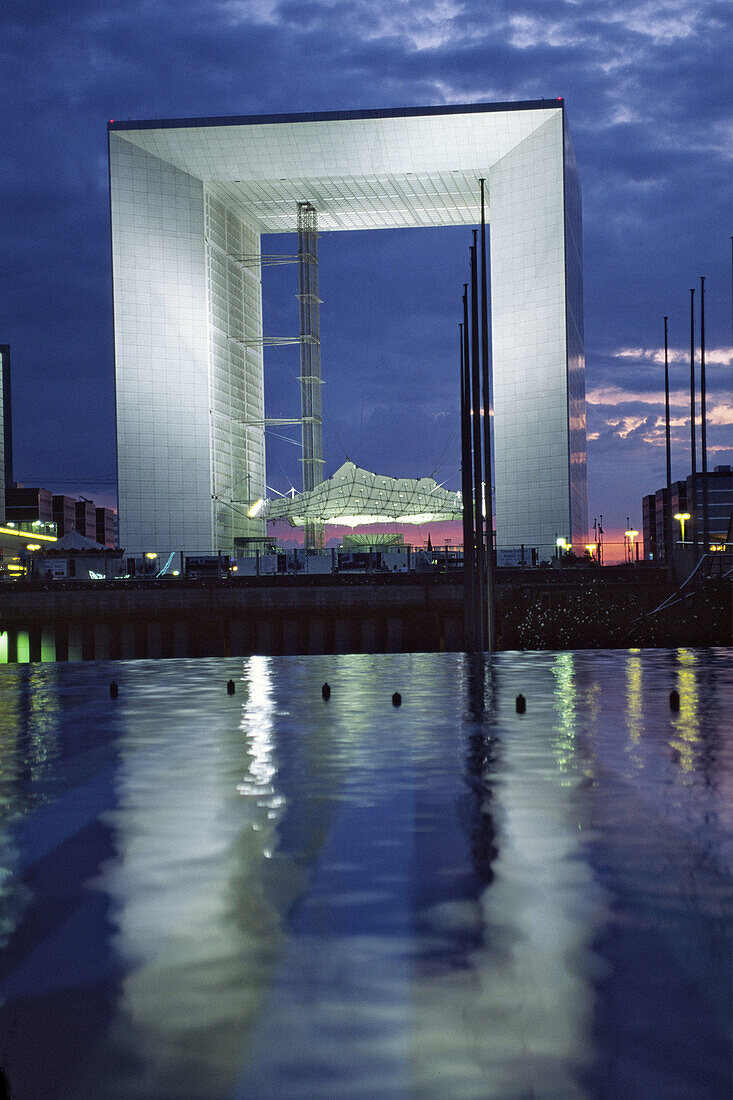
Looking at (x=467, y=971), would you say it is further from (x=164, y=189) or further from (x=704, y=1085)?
(x=164, y=189)

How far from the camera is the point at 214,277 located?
68062 mm

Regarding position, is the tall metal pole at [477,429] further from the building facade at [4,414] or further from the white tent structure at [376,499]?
the building facade at [4,414]

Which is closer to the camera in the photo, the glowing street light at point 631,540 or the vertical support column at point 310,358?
the glowing street light at point 631,540

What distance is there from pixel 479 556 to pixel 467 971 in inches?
861

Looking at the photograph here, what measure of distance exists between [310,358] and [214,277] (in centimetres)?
788

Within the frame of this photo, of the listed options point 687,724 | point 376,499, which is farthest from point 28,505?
point 687,724

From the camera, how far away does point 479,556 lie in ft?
86.6

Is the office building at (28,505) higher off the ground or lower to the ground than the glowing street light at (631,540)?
Result: higher

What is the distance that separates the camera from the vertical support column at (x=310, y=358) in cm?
6994

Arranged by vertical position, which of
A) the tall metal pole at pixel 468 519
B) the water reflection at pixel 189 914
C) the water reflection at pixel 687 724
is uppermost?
the tall metal pole at pixel 468 519

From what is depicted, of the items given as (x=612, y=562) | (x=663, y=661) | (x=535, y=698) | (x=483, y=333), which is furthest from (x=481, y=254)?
(x=612, y=562)

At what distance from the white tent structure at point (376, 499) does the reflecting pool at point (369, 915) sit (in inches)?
1910

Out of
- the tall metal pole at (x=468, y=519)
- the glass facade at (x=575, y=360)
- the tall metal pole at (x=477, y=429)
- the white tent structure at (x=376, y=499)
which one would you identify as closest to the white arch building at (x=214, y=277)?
the glass facade at (x=575, y=360)

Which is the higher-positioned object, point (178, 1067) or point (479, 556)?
point (479, 556)
